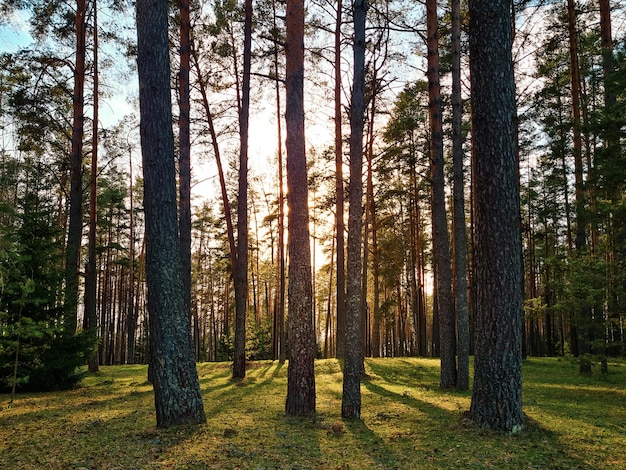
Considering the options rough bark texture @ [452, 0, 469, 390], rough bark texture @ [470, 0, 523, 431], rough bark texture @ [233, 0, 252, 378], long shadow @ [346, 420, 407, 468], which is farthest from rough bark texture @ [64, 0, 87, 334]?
rough bark texture @ [470, 0, 523, 431]

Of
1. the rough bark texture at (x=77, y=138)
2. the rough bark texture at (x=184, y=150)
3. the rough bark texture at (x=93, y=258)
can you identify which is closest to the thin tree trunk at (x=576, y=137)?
the rough bark texture at (x=184, y=150)

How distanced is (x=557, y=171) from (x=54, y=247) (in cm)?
2317

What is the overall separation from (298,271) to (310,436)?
2.43m

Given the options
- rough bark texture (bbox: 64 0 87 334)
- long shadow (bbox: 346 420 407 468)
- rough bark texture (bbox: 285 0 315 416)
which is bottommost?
long shadow (bbox: 346 420 407 468)

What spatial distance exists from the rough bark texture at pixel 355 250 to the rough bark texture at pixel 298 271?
2.07 ft

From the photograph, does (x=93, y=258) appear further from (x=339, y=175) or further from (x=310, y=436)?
(x=310, y=436)

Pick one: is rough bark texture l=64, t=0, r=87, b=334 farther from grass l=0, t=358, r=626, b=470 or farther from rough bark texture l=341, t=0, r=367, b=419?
rough bark texture l=341, t=0, r=367, b=419

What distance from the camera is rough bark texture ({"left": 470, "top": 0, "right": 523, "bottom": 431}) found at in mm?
5439

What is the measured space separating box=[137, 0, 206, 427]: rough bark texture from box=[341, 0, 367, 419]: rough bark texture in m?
2.27

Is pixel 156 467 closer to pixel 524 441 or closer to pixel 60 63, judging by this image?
pixel 524 441

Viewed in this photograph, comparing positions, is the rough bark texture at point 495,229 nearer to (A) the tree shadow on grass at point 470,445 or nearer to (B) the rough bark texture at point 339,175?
(A) the tree shadow on grass at point 470,445

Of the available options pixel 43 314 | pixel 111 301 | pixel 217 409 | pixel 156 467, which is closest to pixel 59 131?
pixel 43 314

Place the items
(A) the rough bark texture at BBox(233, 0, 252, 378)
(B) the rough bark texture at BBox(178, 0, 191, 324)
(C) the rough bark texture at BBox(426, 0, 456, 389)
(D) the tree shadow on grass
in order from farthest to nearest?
(A) the rough bark texture at BBox(233, 0, 252, 378)
(B) the rough bark texture at BBox(178, 0, 191, 324)
(C) the rough bark texture at BBox(426, 0, 456, 389)
(D) the tree shadow on grass

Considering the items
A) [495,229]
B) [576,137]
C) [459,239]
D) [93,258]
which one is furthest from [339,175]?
[93,258]
